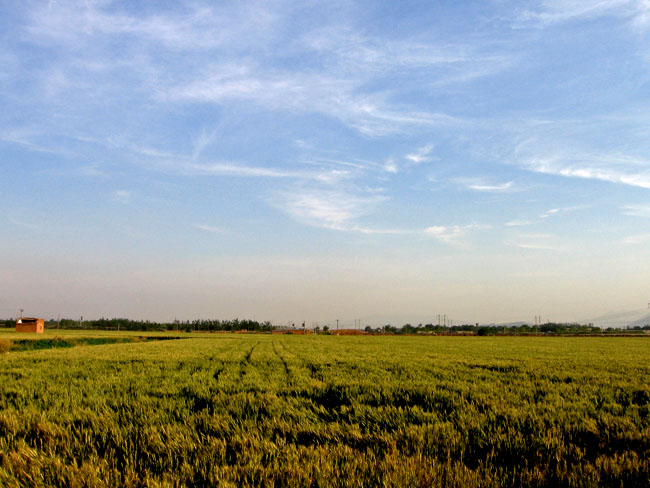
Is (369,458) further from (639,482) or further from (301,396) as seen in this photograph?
(301,396)

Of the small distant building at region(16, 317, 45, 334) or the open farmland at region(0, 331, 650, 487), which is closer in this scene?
the open farmland at region(0, 331, 650, 487)

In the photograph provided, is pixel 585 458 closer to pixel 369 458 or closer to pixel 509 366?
pixel 369 458

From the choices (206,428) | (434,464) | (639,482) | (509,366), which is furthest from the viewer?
(509,366)

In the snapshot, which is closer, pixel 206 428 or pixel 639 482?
pixel 639 482

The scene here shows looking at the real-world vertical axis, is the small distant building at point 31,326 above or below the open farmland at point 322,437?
below

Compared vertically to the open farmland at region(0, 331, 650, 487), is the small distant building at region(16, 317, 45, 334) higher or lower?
lower

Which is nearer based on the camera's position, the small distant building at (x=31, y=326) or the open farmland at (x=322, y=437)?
the open farmland at (x=322, y=437)

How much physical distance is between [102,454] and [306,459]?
7.30 ft

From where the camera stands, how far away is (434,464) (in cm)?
393

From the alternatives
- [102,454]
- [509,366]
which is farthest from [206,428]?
[509,366]

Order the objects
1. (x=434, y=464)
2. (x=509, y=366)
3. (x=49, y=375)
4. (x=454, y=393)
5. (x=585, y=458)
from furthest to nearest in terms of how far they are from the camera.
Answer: (x=509, y=366) → (x=49, y=375) → (x=454, y=393) → (x=585, y=458) → (x=434, y=464)

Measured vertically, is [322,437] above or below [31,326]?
above

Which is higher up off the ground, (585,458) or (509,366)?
(585,458)

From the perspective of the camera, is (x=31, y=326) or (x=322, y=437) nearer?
(x=322, y=437)
